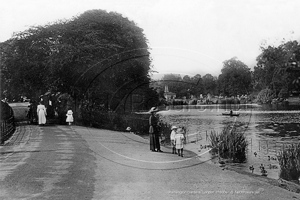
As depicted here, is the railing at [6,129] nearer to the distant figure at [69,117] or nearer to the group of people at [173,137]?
the distant figure at [69,117]

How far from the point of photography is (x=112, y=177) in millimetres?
11086

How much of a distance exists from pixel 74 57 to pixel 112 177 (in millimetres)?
20715

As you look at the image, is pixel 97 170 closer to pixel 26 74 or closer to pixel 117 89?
pixel 26 74

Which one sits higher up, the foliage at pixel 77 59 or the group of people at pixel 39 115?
the foliage at pixel 77 59

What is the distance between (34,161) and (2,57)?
19896mm

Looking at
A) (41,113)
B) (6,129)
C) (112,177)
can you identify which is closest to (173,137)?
(112,177)

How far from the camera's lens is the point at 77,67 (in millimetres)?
30453

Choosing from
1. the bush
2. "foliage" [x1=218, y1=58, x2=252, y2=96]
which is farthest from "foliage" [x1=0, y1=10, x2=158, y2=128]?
"foliage" [x1=218, y1=58, x2=252, y2=96]

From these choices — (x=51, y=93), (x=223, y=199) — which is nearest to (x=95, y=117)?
(x=51, y=93)

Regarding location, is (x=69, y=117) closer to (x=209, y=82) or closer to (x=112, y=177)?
(x=209, y=82)

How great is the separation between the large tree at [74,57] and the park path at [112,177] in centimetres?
1444

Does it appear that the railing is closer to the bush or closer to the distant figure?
the distant figure

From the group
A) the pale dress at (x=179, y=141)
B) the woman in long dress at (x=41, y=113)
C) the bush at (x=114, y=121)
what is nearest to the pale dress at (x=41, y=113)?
the woman in long dress at (x=41, y=113)

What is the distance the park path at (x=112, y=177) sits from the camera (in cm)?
941
